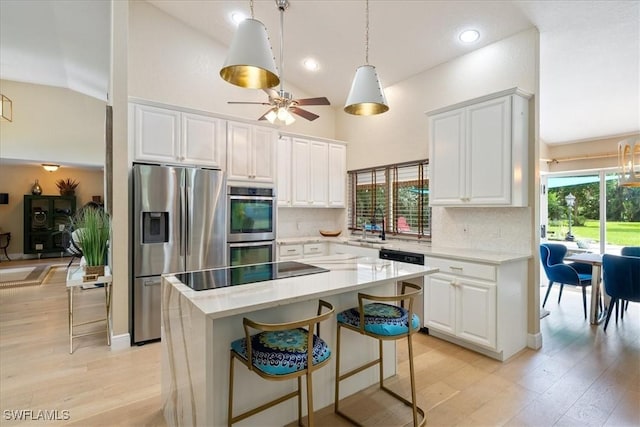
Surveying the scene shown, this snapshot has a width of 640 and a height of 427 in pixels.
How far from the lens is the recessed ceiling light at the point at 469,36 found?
3346 mm

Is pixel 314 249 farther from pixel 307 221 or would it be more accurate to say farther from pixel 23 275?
pixel 23 275

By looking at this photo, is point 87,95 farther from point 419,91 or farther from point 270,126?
point 419,91

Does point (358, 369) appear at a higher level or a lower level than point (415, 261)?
lower

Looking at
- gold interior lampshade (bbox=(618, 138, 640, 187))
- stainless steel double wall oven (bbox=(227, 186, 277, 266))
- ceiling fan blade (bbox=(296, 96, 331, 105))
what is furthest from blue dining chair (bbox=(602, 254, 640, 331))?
stainless steel double wall oven (bbox=(227, 186, 277, 266))

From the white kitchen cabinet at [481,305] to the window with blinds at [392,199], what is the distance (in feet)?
3.66

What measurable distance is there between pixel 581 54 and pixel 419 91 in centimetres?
164

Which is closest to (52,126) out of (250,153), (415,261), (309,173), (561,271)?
(250,153)

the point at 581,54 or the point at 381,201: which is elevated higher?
the point at 581,54

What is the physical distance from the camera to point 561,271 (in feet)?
13.8

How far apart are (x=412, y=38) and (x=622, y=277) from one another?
338 cm

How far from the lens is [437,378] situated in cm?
260

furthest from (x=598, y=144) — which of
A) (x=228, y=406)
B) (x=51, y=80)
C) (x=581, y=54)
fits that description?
(x=51, y=80)

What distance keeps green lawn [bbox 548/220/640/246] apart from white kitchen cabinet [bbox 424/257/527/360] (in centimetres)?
353

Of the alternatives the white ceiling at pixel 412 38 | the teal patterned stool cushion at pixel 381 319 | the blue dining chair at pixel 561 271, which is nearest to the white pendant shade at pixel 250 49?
the teal patterned stool cushion at pixel 381 319
